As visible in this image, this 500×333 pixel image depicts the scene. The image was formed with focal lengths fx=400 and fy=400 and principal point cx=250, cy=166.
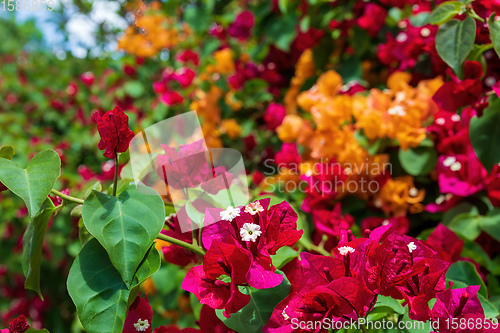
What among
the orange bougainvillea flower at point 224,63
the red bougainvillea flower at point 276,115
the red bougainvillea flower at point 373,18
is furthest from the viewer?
the orange bougainvillea flower at point 224,63

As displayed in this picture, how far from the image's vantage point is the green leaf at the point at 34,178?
15.8 inches

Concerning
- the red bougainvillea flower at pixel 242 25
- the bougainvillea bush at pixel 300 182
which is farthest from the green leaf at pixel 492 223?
the red bougainvillea flower at pixel 242 25

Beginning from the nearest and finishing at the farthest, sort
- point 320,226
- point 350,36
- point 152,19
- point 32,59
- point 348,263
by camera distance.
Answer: point 348,263 → point 320,226 → point 350,36 → point 152,19 → point 32,59

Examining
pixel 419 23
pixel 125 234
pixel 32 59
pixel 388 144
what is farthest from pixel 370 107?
pixel 32 59

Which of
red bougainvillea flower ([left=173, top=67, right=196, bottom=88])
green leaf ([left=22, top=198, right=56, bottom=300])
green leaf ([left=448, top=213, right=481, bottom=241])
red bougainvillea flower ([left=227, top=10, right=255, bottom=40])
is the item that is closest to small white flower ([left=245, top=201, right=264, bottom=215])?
green leaf ([left=22, top=198, right=56, bottom=300])

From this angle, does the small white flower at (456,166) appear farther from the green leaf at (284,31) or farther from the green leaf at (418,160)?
the green leaf at (284,31)

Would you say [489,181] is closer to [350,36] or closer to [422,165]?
[422,165]

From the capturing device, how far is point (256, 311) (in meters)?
0.44

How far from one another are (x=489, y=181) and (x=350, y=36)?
63 centimetres

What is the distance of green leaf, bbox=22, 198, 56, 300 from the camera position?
17.8 inches

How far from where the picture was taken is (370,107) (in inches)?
35.4

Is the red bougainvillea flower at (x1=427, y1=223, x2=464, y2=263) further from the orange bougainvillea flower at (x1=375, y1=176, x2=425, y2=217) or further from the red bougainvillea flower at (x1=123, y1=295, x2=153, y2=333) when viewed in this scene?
the red bougainvillea flower at (x1=123, y1=295, x2=153, y2=333)

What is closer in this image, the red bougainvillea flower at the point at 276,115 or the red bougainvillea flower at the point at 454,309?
the red bougainvillea flower at the point at 454,309

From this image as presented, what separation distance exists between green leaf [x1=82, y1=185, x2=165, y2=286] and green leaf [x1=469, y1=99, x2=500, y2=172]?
48cm
